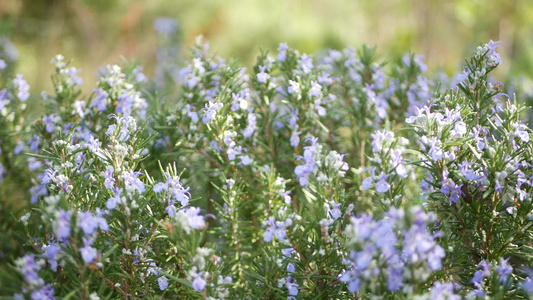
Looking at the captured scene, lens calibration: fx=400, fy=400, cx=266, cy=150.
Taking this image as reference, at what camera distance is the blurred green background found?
6520 millimetres

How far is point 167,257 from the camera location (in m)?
1.38

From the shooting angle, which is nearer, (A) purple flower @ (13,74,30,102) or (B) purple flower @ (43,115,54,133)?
(B) purple flower @ (43,115,54,133)

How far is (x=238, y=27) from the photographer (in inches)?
339

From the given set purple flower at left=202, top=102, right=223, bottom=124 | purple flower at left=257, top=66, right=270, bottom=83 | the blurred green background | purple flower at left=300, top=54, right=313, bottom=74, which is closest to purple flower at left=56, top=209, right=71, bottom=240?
purple flower at left=202, top=102, right=223, bottom=124

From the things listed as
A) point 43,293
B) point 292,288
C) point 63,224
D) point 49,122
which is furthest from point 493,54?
point 49,122

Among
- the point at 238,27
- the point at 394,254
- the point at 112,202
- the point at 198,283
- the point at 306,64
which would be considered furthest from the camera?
the point at 238,27

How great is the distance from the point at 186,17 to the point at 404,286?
788 centimetres

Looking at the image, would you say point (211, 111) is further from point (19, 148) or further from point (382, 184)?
point (19, 148)

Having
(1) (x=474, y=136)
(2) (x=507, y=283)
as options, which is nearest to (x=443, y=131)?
(1) (x=474, y=136)

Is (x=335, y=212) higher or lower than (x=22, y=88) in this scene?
lower

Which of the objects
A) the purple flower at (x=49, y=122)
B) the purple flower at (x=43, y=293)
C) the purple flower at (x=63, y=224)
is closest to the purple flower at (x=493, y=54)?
the purple flower at (x=63, y=224)

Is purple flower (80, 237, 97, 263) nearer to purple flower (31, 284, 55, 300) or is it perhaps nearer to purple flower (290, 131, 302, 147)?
purple flower (31, 284, 55, 300)

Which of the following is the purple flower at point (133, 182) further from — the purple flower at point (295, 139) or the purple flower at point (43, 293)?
the purple flower at point (295, 139)

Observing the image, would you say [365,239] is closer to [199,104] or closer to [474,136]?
[474,136]
